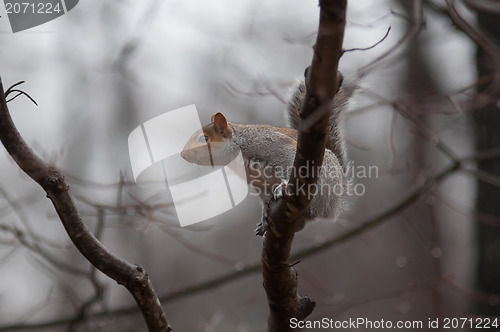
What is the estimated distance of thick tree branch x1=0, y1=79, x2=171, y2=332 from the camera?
1.14 meters

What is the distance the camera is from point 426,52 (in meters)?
3.66

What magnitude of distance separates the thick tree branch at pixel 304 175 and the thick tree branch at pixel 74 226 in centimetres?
33

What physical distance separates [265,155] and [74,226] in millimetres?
781

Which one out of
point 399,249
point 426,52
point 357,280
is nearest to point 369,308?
point 357,280

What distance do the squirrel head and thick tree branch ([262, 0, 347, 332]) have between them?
46 centimetres

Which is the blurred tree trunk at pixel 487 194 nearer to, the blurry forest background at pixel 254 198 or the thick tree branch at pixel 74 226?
the blurry forest background at pixel 254 198

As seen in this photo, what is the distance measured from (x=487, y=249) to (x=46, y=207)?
2179 millimetres

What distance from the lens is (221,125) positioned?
6.02ft

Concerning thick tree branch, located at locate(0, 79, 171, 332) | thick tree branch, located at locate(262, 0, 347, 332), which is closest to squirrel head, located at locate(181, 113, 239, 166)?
thick tree branch, located at locate(262, 0, 347, 332)

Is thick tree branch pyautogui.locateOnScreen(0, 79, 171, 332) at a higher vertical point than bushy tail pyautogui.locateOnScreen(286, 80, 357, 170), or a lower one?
higher

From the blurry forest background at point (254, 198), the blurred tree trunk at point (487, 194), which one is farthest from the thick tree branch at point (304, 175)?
the blurred tree trunk at point (487, 194)

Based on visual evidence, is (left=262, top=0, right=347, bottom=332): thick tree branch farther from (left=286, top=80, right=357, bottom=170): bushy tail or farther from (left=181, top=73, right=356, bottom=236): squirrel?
(left=286, top=80, right=357, bottom=170): bushy tail

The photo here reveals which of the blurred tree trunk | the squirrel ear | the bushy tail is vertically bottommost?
the blurred tree trunk

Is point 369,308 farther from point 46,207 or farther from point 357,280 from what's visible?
point 46,207
